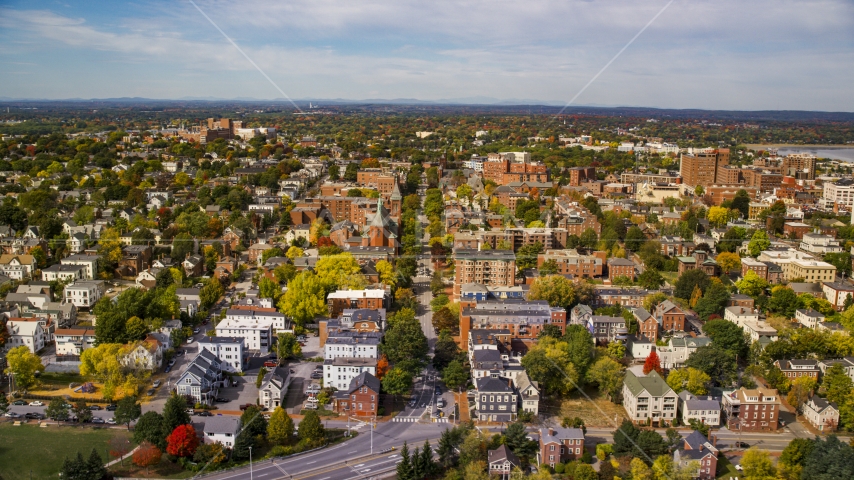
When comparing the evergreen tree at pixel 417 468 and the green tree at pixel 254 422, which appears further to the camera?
the green tree at pixel 254 422

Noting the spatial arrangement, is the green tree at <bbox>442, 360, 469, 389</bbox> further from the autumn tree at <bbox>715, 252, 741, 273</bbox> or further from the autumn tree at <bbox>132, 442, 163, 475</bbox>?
the autumn tree at <bbox>715, 252, 741, 273</bbox>

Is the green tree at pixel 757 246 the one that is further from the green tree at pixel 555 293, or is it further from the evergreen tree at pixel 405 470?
the evergreen tree at pixel 405 470

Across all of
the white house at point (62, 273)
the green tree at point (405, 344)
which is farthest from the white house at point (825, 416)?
the white house at point (62, 273)

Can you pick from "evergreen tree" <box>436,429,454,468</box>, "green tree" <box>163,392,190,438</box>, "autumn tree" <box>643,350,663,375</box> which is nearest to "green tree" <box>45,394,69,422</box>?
"green tree" <box>163,392,190,438</box>

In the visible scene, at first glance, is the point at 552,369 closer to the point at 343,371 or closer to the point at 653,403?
the point at 653,403

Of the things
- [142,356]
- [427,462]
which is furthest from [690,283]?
[142,356]

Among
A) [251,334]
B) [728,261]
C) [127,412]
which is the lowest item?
[127,412]
